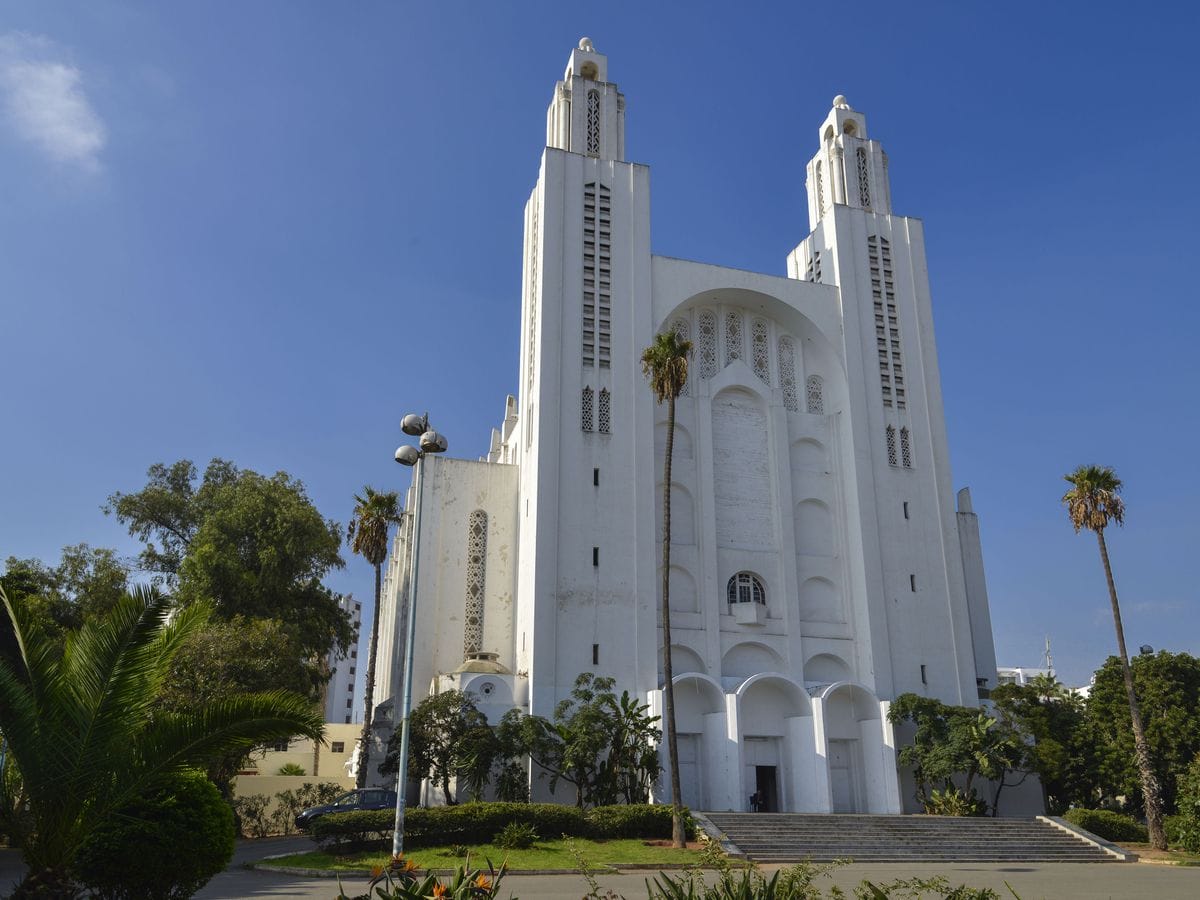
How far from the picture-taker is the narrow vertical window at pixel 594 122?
37656 millimetres

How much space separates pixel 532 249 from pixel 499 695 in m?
17.1

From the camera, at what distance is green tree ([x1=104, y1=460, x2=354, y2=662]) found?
34.6 metres

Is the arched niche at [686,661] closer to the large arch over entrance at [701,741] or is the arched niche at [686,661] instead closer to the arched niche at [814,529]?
the large arch over entrance at [701,741]

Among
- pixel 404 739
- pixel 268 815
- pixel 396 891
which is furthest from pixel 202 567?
pixel 396 891

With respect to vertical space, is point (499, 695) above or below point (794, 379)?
below

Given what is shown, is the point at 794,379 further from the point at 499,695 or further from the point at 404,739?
the point at 404,739

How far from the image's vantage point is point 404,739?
16.3 metres

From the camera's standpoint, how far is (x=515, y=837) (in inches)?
859

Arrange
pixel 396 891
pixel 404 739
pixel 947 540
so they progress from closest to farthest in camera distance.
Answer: pixel 396 891 < pixel 404 739 < pixel 947 540

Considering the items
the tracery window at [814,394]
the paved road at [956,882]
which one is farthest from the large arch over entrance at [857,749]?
the tracery window at [814,394]

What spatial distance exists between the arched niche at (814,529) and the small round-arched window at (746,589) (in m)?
2.12

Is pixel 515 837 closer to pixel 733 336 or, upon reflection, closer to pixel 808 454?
pixel 808 454

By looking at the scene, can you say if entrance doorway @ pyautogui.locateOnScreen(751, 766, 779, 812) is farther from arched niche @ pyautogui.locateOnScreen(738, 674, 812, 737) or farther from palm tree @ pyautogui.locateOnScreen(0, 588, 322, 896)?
palm tree @ pyautogui.locateOnScreen(0, 588, 322, 896)

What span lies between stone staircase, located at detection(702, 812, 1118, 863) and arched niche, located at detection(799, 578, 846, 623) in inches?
317
